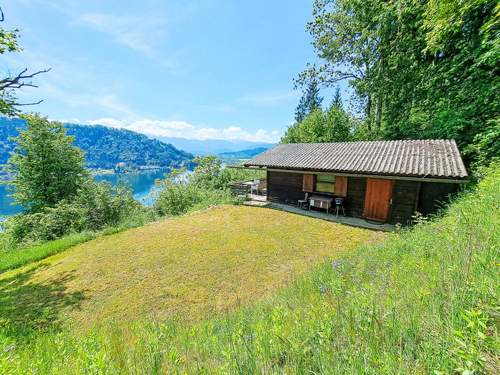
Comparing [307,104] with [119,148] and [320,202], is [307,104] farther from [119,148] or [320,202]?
[119,148]

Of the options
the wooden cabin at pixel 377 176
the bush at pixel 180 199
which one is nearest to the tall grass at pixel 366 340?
the wooden cabin at pixel 377 176

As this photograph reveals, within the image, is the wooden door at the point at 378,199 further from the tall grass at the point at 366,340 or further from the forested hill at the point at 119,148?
the forested hill at the point at 119,148

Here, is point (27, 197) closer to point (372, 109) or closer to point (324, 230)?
point (324, 230)

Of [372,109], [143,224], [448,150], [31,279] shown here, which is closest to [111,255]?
[31,279]

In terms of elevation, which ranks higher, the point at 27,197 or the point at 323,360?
the point at 323,360

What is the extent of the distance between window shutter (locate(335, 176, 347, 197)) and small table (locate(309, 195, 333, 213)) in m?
0.56

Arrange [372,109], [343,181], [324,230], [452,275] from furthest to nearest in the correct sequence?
1. [372,109]
2. [343,181]
3. [324,230]
4. [452,275]

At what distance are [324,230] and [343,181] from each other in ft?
10.4

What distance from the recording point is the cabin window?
11.1 metres

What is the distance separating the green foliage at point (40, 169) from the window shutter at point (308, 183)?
56.8 ft

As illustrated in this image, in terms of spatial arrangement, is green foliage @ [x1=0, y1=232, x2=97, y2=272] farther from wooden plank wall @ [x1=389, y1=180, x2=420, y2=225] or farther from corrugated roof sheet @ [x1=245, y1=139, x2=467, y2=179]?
wooden plank wall @ [x1=389, y1=180, x2=420, y2=225]

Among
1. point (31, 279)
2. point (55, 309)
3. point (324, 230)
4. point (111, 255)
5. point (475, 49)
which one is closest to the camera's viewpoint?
point (55, 309)

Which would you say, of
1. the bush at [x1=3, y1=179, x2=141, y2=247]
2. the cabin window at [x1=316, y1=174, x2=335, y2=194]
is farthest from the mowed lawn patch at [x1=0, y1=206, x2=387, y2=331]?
the bush at [x1=3, y1=179, x2=141, y2=247]

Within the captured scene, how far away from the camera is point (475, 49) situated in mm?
9383
